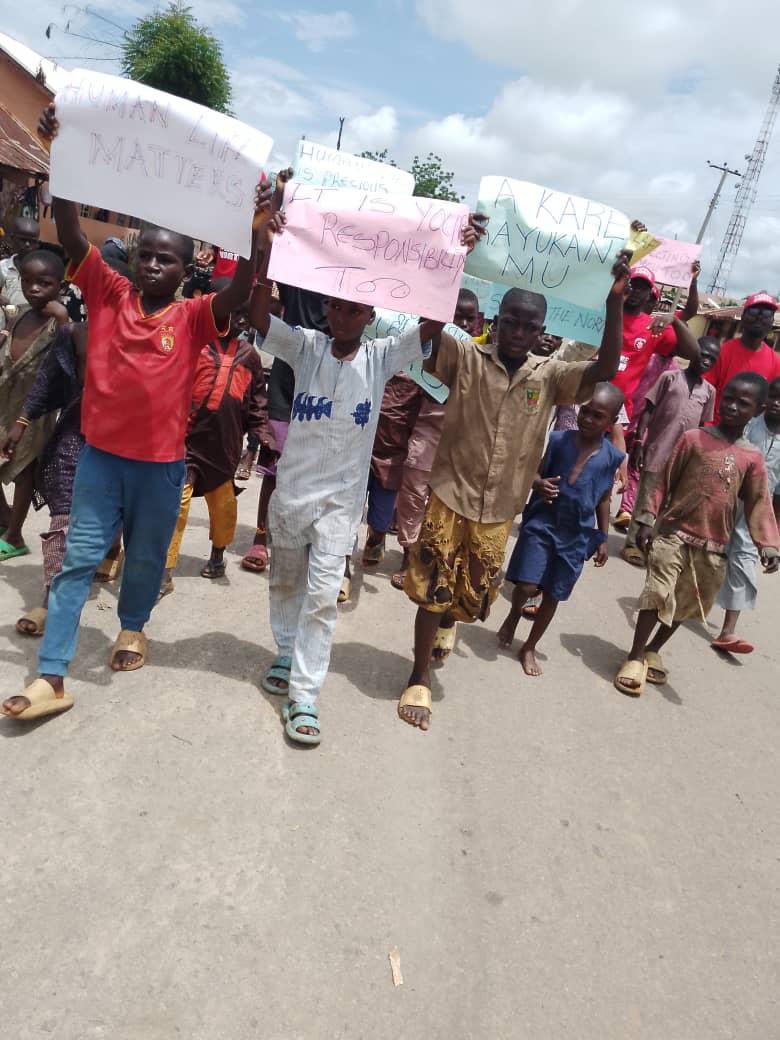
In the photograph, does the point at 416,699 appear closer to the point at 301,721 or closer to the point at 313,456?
the point at 301,721

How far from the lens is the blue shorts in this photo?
4461 millimetres

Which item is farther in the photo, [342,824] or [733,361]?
[733,361]

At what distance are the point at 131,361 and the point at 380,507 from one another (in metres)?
2.68

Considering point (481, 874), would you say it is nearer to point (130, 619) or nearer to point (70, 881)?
point (70, 881)

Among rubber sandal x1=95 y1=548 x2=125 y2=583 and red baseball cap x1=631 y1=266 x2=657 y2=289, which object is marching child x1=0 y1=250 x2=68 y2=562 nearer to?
rubber sandal x1=95 y1=548 x2=125 y2=583

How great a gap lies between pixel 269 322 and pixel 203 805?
1.85 meters

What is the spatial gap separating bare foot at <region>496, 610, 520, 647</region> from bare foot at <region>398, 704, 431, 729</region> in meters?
1.29

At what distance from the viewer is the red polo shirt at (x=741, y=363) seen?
6.46 meters

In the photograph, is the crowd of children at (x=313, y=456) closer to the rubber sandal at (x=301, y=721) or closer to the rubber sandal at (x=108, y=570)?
the rubber sandal at (x=301, y=721)

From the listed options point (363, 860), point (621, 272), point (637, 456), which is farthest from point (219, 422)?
point (637, 456)

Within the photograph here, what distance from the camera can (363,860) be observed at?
2643 millimetres

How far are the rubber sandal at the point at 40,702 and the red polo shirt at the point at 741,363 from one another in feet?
18.2

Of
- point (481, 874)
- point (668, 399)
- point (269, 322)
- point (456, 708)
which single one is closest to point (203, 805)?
point (481, 874)

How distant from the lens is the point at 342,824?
9.14 ft
